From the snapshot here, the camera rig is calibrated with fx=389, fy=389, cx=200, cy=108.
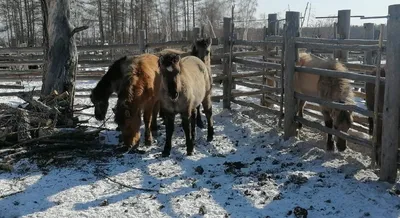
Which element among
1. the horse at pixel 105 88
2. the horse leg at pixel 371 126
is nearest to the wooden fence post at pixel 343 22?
the horse leg at pixel 371 126

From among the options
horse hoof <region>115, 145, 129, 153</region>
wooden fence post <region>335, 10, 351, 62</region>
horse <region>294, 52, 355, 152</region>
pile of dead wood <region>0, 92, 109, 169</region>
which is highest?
wooden fence post <region>335, 10, 351, 62</region>

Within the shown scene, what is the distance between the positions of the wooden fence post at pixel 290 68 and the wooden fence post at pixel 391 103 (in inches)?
82.7

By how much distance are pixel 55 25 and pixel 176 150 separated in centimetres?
330

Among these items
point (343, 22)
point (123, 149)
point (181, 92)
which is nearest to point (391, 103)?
point (181, 92)

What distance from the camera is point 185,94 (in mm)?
5809

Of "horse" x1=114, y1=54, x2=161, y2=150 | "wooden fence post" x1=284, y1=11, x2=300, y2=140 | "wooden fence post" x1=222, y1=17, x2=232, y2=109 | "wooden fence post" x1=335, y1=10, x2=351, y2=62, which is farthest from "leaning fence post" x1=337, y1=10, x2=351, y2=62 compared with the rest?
"horse" x1=114, y1=54, x2=161, y2=150

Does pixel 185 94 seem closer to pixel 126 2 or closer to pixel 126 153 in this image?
pixel 126 153

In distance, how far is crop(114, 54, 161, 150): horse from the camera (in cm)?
573

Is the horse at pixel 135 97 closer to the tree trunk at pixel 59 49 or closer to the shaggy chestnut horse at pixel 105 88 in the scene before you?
the shaggy chestnut horse at pixel 105 88

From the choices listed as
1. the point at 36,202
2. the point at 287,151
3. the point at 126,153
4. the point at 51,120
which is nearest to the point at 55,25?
the point at 51,120

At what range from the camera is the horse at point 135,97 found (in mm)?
5730

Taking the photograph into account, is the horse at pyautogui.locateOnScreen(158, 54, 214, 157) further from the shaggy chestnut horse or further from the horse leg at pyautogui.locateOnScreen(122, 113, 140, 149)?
the shaggy chestnut horse

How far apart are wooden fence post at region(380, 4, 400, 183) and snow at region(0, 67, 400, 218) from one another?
0.23m

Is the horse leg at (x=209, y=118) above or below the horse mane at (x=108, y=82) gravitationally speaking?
below
